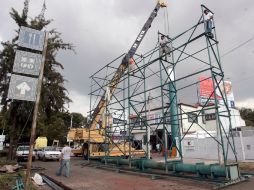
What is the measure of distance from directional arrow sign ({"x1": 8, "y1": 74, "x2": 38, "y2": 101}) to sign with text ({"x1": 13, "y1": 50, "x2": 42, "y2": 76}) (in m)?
0.26

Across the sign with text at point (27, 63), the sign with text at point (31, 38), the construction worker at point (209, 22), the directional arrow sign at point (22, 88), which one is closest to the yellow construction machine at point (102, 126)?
the construction worker at point (209, 22)

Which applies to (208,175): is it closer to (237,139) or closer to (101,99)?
(237,139)

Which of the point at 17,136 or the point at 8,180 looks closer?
the point at 8,180

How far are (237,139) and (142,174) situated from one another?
472 inches

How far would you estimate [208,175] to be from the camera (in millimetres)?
10578

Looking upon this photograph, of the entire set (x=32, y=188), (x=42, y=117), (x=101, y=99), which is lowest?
(x=32, y=188)

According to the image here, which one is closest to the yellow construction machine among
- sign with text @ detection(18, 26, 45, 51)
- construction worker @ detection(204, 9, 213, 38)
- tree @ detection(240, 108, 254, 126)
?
construction worker @ detection(204, 9, 213, 38)

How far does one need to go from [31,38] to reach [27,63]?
87 centimetres

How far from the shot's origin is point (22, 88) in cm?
737

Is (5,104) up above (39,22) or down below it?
below

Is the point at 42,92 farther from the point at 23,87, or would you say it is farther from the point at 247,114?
the point at 247,114

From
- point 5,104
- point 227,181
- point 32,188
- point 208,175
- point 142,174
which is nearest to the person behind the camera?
point 32,188

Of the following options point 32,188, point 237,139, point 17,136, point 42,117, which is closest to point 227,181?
point 32,188

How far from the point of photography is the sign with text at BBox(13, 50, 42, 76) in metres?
7.55
